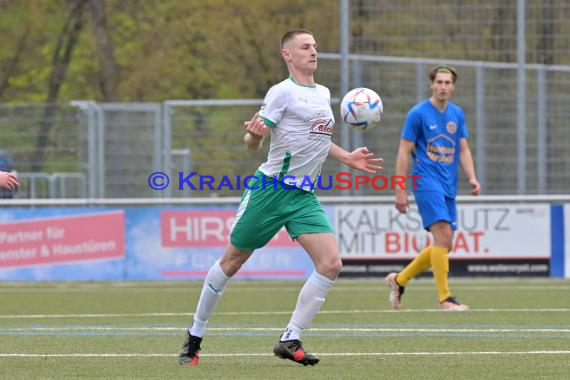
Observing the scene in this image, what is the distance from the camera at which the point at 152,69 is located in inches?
1425

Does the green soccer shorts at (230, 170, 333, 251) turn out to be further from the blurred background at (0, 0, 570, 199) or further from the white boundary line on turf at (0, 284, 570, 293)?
the blurred background at (0, 0, 570, 199)

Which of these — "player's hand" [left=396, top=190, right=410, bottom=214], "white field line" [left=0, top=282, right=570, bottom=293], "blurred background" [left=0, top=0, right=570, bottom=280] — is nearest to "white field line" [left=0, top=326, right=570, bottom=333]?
"player's hand" [left=396, top=190, right=410, bottom=214]

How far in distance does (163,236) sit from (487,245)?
419 cm

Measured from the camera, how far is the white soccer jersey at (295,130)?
853 cm

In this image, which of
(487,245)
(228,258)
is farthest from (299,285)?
(228,258)

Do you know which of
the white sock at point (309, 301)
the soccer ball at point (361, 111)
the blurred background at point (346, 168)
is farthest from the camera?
the blurred background at point (346, 168)

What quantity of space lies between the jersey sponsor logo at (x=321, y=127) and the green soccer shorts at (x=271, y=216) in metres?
0.38

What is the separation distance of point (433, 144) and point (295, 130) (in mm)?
4249

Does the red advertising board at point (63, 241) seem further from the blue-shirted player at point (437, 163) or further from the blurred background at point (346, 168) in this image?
the blue-shirted player at point (437, 163)

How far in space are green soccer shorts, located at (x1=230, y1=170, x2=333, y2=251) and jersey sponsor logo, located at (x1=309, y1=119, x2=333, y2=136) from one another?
38 centimetres

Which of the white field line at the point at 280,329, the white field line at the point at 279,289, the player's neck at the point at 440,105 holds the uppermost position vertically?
the player's neck at the point at 440,105

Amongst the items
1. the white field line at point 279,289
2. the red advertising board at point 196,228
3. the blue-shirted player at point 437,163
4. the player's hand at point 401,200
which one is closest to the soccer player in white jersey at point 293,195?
the player's hand at point 401,200

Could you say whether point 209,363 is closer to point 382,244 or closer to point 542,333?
point 542,333

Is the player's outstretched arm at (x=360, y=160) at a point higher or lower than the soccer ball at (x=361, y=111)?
lower
